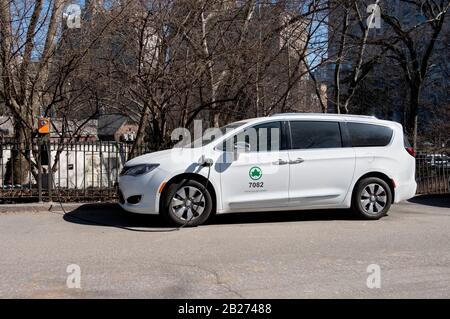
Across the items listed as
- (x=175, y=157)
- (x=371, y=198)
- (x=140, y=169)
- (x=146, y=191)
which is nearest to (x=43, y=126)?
(x=140, y=169)

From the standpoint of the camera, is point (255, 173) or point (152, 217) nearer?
point (255, 173)

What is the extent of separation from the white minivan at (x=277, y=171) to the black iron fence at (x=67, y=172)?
7.29 ft

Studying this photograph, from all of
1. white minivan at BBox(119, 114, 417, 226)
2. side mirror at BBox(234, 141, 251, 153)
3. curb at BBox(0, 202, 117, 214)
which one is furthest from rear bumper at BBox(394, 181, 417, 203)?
curb at BBox(0, 202, 117, 214)

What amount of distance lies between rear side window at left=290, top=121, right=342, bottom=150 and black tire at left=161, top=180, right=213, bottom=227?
1690mm

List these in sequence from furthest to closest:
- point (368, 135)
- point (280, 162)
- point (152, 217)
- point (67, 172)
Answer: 1. point (67, 172)
2. point (152, 217)
3. point (368, 135)
4. point (280, 162)

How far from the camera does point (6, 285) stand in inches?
196

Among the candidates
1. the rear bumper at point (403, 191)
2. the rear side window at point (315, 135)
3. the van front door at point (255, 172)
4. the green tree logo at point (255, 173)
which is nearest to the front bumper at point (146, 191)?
the van front door at point (255, 172)

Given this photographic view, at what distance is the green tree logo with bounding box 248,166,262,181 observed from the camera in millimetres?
7836

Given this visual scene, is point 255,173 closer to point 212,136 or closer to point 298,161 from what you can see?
point 298,161

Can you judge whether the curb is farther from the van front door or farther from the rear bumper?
the rear bumper

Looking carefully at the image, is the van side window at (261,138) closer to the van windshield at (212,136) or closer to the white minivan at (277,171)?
the white minivan at (277,171)

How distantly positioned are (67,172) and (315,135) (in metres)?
5.76

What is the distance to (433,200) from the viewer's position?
1134 centimetres
